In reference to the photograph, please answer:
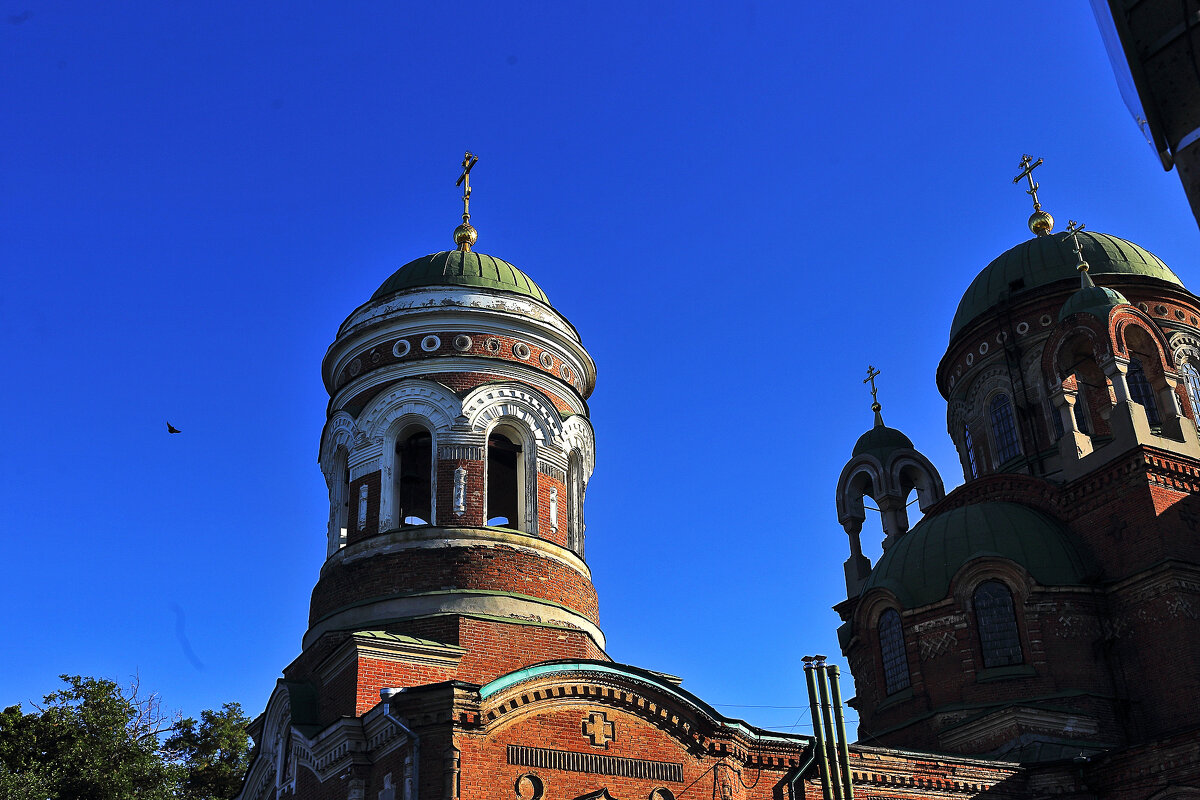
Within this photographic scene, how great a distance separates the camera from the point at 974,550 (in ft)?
78.6

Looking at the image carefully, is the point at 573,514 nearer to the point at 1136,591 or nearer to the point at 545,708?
the point at 545,708

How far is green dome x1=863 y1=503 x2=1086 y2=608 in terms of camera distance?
23.3 metres

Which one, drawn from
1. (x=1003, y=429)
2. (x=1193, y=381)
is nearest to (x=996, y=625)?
(x=1003, y=429)

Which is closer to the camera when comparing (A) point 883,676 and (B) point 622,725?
(B) point 622,725

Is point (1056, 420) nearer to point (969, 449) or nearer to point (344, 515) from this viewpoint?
point (969, 449)

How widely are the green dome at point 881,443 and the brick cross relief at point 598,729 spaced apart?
16.0m

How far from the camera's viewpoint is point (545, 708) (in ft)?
51.8

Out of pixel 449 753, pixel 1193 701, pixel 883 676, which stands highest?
pixel 883 676

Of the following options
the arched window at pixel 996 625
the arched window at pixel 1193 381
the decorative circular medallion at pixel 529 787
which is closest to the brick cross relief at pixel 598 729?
the decorative circular medallion at pixel 529 787

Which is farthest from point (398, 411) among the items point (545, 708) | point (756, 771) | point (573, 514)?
point (756, 771)

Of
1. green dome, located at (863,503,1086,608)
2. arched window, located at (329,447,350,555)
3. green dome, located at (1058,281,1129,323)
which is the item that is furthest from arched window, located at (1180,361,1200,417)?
arched window, located at (329,447,350,555)

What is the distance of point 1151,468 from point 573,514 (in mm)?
11827

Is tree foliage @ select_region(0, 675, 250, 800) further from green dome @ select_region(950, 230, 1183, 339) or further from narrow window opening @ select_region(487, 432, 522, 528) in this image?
green dome @ select_region(950, 230, 1183, 339)

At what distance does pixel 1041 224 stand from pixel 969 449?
6.84 m
